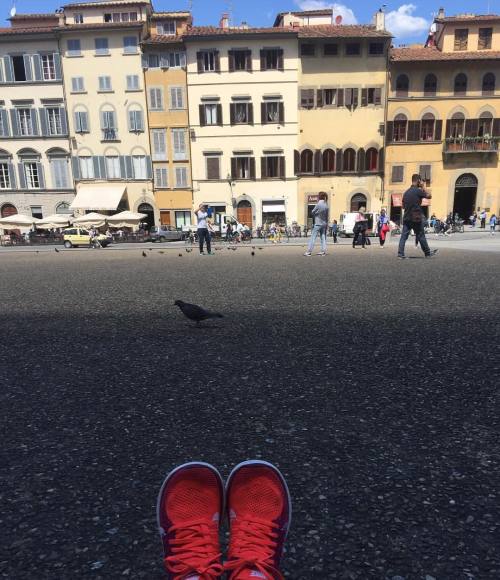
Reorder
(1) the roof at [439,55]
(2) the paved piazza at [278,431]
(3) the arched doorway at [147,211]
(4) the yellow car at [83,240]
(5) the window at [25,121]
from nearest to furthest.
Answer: (2) the paved piazza at [278,431] < (4) the yellow car at [83,240] < (1) the roof at [439,55] < (5) the window at [25,121] < (3) the arched doorway at [147,211]

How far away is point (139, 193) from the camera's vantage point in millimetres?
38719

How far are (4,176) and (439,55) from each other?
1509 inches

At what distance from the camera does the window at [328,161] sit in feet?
125

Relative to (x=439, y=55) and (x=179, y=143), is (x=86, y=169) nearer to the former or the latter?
(x=179, y=143)

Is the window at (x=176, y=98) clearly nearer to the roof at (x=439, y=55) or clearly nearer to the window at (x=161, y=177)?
the window at (x=161, y=177)

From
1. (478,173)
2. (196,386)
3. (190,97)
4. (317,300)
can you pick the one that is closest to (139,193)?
(190,97)

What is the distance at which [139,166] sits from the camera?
3844cm

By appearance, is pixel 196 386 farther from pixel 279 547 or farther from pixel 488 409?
pixel 488 409

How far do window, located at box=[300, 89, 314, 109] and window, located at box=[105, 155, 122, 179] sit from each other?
645 inches

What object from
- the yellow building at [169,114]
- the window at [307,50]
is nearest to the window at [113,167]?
the yellow building at [169,114]

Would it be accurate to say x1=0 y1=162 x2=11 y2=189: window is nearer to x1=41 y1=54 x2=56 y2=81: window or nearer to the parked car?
x1=41 y1=54 x2=56 y2=81: window

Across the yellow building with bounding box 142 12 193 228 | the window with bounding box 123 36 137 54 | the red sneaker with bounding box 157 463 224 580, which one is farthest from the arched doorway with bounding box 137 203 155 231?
the red sneaker with bounding box 157 463 224 580

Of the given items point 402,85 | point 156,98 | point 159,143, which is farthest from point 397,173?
point 156,98

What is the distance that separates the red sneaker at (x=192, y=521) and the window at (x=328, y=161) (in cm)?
3880
